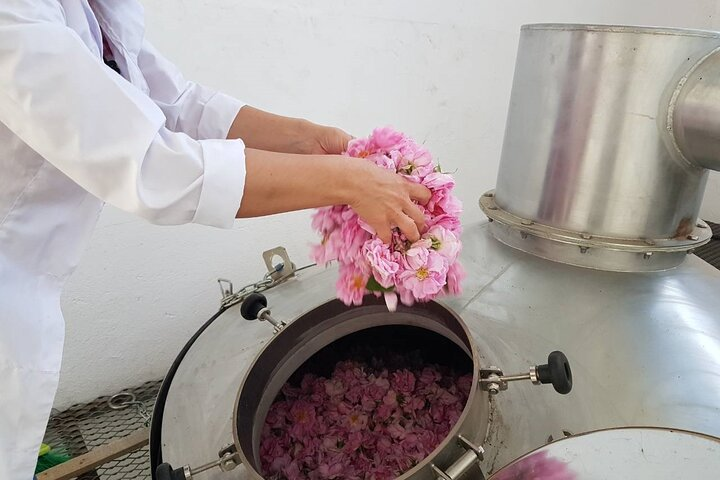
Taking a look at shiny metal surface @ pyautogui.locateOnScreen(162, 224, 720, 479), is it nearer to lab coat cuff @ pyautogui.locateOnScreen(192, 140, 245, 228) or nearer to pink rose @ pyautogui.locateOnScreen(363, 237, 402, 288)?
pink rose @ pyautogui.locateOnScreen(363, 237, 402, 288)

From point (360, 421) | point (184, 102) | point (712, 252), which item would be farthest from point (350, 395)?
point (712, 252)

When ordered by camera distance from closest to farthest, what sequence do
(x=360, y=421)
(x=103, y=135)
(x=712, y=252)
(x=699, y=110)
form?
1. (x=103, y=135)
2. (x=699, y=110)
3. (x=360, y=421)
4. (x=712, y=252)

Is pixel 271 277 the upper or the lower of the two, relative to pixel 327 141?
lower

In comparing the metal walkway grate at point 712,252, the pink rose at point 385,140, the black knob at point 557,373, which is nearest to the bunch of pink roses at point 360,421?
the black knob at point 557,373

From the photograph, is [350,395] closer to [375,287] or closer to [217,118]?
[375,287]

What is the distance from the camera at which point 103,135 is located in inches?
19.4

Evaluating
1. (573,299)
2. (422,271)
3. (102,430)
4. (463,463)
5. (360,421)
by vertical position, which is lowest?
(102,430)

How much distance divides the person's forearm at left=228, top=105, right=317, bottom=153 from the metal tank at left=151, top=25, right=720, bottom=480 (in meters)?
0.27

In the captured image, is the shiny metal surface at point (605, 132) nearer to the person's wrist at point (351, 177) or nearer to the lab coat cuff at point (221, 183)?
the person's wrist at point (351, 177)

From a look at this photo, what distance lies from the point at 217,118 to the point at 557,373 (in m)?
0.68

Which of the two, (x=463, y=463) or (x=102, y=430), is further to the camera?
(x=102, y=430)

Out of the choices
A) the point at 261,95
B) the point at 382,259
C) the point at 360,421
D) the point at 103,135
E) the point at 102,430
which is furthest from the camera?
the point at 261,95

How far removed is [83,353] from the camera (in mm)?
1336

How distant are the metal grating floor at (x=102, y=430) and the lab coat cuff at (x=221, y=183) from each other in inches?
33.5
